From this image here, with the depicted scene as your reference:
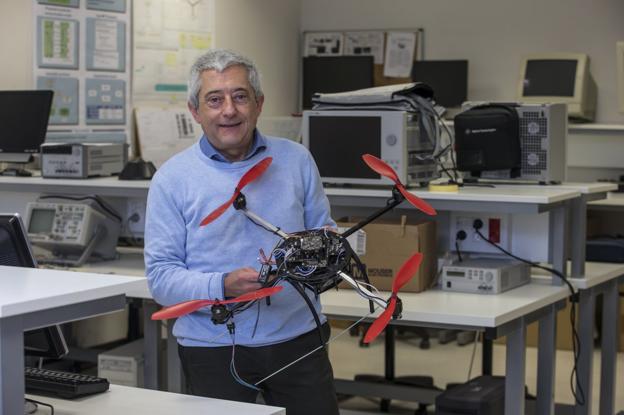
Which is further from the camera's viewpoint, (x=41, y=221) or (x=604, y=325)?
(x=41, y=221)

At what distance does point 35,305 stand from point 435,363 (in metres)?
4.27

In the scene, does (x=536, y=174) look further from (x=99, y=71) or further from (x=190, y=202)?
(x=99, y=71)

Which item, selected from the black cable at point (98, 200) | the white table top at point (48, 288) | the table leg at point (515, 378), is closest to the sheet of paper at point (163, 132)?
the black cable at point (98, 200)

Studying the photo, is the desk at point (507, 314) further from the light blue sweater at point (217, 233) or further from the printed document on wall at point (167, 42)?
the printed document on wall at point (167, 42)

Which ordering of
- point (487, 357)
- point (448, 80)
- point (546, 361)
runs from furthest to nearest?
point (448, 80)
point (487, 357)
point (546, 361)

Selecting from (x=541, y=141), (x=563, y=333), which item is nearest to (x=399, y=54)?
(x=563, y=333)

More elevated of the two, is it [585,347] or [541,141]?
[541,141]

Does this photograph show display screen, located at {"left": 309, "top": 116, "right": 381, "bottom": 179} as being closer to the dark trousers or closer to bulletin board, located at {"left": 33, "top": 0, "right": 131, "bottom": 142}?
the dark trousers

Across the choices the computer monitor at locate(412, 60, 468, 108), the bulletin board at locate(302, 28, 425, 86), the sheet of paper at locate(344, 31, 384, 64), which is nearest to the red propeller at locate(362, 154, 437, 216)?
the computer monitor at locate(412, 60, 468, 108)

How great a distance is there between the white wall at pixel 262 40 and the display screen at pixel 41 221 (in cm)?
121

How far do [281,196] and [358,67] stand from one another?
505cm

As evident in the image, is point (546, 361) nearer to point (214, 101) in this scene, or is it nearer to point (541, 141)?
point (541, 141)

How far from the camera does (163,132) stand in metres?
6.13

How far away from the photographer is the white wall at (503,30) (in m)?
6.89
